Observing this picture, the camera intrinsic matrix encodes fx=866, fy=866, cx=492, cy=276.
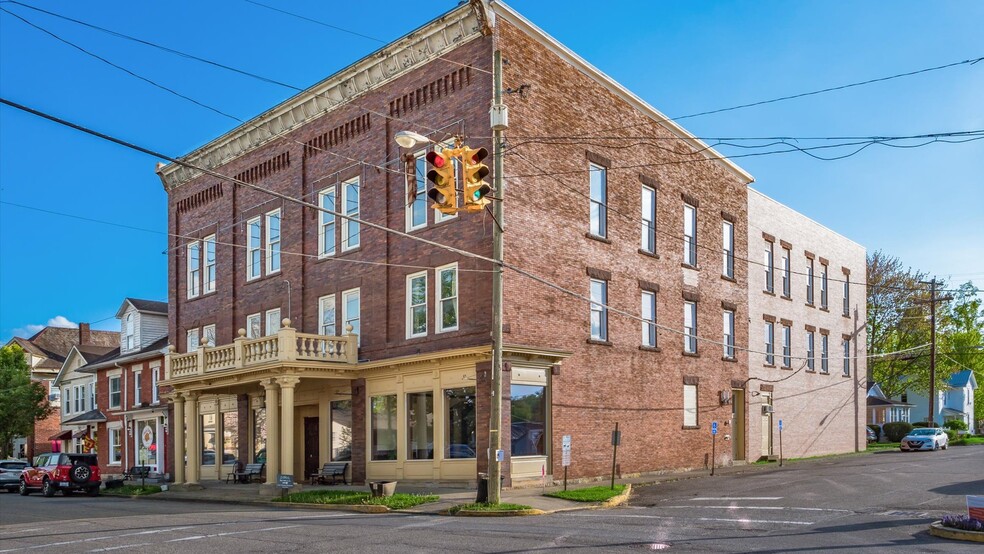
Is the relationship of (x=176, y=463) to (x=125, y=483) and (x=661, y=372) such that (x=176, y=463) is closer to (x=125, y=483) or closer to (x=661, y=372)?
(x=125, y=483)

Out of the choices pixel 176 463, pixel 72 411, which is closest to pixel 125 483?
pixel 176 463

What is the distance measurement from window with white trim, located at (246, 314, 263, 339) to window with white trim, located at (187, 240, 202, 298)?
4.84 meters

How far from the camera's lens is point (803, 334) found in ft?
138

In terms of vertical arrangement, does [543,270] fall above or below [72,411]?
above

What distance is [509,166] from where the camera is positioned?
24.8m

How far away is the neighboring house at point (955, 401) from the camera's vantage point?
90.2m

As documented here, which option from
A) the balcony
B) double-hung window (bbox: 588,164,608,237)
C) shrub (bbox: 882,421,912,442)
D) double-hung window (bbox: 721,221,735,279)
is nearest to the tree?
the balcony

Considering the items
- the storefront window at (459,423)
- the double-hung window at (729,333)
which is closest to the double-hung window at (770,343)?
the double-hung window at (729,333)

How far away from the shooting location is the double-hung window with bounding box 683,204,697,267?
33250 mm

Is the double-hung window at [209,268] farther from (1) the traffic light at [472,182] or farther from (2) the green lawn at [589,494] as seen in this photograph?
(1) the traffic light at [472,182]

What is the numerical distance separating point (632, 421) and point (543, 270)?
268 inches

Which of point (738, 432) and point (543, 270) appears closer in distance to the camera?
point (543, 270)

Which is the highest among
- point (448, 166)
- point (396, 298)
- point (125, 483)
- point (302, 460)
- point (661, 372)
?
point (448, 166)

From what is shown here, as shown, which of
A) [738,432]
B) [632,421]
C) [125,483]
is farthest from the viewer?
[125,483]
